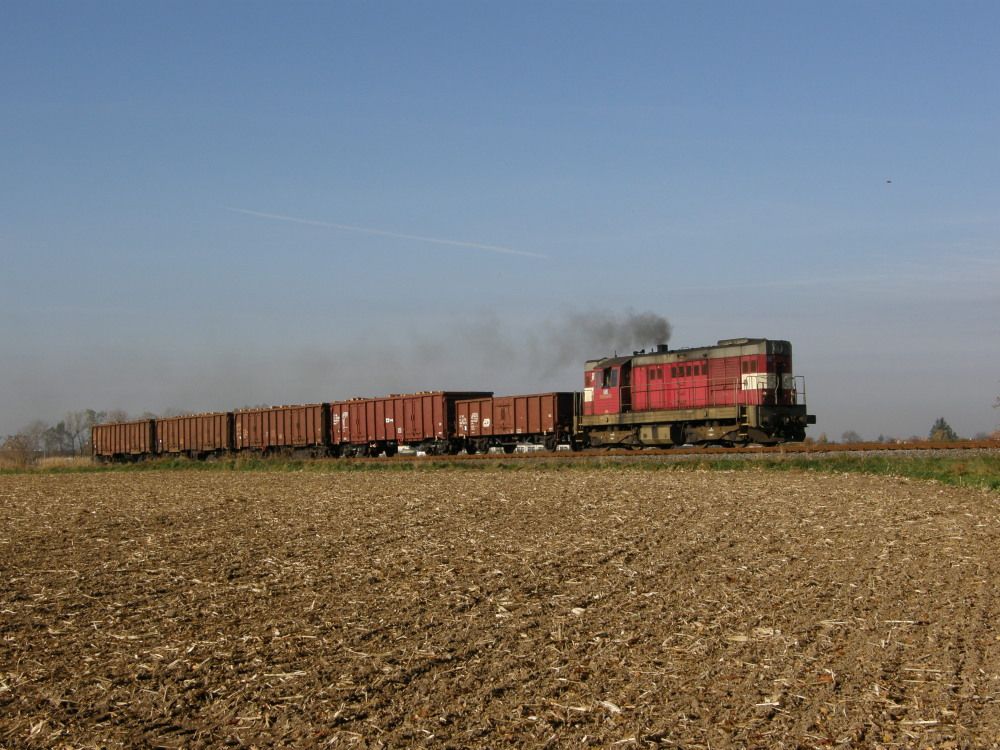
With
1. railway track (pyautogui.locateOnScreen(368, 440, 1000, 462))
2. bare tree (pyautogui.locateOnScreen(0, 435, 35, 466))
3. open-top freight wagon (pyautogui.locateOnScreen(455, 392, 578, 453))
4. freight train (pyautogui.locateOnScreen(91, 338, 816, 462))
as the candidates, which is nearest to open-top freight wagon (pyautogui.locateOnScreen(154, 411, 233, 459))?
freight train (pyautogui.locateOnScreen(91, 338, 816, 462))

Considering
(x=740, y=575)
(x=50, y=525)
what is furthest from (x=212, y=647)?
(x=50, y=525)

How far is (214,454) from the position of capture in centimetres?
5334

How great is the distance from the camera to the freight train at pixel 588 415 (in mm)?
32375

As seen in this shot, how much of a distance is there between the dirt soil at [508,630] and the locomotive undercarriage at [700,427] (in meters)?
15.0

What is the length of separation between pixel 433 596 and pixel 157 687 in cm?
348

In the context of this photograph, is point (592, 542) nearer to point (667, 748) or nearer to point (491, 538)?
point (491, 538)

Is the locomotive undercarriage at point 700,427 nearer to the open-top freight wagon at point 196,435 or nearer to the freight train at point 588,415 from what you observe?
the freight train at point 588,415

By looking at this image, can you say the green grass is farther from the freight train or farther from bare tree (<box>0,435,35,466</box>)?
bare tree (<box>0,435,35,466</box>)

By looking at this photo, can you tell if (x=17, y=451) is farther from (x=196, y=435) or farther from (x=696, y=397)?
(x=696, y=397)

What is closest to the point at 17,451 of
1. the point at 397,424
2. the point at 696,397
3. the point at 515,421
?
the point at 397,424

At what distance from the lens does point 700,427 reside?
3372 cm

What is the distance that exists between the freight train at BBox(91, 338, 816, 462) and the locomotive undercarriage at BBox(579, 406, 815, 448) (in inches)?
1.4

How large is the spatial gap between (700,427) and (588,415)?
5002 mm

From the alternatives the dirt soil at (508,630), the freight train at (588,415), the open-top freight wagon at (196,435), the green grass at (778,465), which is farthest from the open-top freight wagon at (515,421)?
the dirt soil at (508,630)
